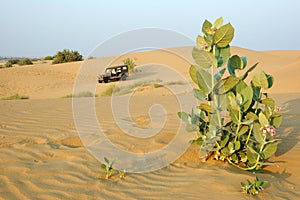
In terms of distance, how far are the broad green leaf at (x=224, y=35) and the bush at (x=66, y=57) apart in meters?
30.6

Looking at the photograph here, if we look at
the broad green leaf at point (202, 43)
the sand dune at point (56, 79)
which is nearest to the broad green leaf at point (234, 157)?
the broad green leaf at point (202, 43)

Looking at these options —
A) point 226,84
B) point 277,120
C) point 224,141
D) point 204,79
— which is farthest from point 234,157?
point 204,79

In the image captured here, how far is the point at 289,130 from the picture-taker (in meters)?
4.79

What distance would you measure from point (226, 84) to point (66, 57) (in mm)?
30858

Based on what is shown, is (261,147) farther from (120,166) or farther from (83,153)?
(83,153)

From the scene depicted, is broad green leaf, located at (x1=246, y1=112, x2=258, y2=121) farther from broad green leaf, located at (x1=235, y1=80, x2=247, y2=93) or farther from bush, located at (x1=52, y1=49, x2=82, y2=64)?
bush, located at (x1=52, y1=49, x2=82, y2=64)

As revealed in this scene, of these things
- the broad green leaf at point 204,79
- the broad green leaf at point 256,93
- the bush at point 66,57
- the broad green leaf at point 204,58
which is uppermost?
the bush at point 66,57

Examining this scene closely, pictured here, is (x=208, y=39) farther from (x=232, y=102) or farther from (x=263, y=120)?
(x=263, y=120)

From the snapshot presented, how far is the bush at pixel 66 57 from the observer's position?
31578mm

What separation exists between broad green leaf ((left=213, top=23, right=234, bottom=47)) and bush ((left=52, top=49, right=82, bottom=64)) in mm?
30563

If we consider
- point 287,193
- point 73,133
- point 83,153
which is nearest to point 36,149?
point 83,153

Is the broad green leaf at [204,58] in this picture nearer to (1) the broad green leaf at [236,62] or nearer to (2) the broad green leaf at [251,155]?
(1) the broad green leaf at [236,62]

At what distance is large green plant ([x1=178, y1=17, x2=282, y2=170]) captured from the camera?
290 cm

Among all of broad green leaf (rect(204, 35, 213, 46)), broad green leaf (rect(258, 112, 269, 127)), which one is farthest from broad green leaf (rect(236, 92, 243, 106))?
broad green leaf (rect(204, 35, 213, 46))
